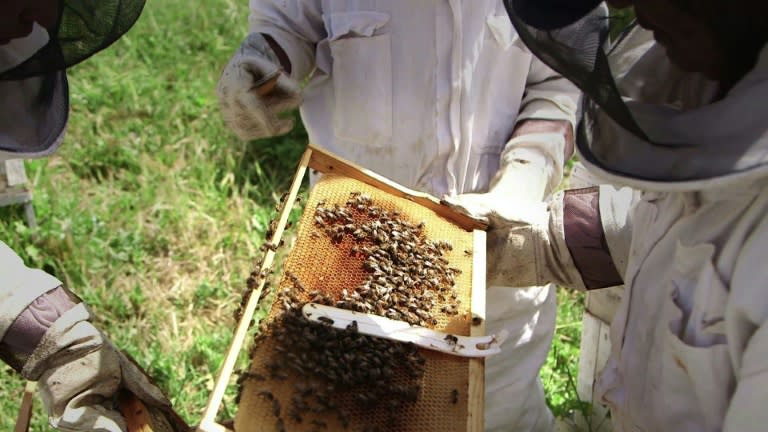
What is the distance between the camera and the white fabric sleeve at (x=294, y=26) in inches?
134

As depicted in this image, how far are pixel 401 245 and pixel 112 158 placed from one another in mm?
3944

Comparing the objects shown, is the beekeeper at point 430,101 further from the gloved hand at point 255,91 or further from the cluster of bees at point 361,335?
the cluster of bees at point 361,335

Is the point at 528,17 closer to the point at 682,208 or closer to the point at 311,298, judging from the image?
the point at 682,208

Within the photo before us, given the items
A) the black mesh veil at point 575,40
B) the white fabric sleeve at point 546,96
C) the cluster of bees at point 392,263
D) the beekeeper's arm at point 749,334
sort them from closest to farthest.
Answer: the beekeeper's arm at point 749,334
the black mesh veil at point 575,40
the cluster of bees at point 392,263
the white fabric sleeve at point 546,96

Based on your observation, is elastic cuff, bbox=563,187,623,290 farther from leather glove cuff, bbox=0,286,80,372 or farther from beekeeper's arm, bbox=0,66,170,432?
leather glove cuff, bbox=0,286,80,372

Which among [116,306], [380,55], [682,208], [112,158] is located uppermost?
[112,158]

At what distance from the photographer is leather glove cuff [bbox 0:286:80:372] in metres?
2.51

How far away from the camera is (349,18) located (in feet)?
10.4

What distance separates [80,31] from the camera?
2262 mm

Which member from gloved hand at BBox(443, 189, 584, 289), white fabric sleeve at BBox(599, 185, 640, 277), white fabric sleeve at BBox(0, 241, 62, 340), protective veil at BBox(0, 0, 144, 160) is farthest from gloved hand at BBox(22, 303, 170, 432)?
white fabric sleeve at BBox(599, 185, 640, 277)

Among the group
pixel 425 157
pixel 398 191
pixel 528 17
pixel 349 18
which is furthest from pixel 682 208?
pixel 349 18

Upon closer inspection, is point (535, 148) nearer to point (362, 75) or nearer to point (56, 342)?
point (362, 75)

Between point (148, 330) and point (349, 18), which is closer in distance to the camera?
point (349, 18)

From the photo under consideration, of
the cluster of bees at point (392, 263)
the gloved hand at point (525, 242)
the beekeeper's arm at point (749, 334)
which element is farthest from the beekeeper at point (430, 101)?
the beekeeper's arm at point (749, 334)
